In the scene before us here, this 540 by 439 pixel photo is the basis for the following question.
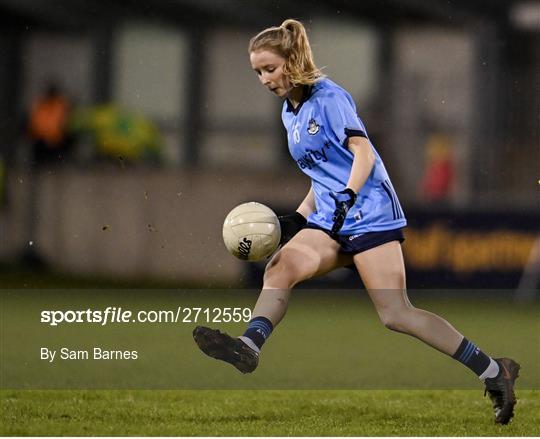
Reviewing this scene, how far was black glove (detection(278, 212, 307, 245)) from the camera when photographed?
21.1 ft

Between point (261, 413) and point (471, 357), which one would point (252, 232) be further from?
point (471, 357)

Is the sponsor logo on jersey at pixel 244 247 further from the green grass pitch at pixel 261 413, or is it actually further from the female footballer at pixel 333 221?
the green grass pitch at pixel 261 413

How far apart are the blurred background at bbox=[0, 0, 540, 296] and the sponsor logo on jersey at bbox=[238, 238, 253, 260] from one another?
6083 millimetres

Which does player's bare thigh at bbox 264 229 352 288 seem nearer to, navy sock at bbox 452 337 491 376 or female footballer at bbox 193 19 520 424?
female footballer at bbox 193 19 520 424

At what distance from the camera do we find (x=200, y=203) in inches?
506

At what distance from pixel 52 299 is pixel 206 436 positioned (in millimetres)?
6253

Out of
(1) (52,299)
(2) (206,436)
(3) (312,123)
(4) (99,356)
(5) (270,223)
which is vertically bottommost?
(1) (52,299)

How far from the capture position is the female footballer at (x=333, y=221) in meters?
6.09

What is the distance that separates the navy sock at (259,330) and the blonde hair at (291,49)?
3.94ft

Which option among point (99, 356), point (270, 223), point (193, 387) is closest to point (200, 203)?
point (99, 356)

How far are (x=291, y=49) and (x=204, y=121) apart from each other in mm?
7222

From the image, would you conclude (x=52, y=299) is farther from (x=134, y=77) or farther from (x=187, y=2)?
(x=187, y=2)

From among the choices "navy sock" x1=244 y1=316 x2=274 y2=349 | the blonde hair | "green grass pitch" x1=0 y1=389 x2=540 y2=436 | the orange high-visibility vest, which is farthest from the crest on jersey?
the orange high-visibility vest

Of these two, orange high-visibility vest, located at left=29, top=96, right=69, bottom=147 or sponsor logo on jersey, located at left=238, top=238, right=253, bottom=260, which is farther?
orange high-visibility vest, located at left=29, top=96, right=69, bottom=147
